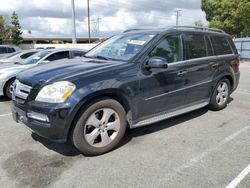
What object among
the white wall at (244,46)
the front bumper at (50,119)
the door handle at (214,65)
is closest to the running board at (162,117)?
the door handle at (214,65)

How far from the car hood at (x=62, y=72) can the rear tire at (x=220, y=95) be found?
2.65 meters

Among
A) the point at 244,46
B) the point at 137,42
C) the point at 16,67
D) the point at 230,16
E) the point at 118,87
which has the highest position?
the point at 230,16

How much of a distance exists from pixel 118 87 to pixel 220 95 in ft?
9.97

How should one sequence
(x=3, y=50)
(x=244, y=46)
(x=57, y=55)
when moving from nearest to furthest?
1. (x=57, y=55)
2. (x=3, y=50)
3. (x=244, y=46)

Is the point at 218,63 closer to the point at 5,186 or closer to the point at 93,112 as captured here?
the point at 93,112

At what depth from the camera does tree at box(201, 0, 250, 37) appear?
80.8ft

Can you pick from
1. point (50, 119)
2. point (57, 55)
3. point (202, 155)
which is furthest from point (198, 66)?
point (57, 55)

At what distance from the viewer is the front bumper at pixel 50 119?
3.39 m

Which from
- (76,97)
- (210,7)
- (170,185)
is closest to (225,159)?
(170,185)

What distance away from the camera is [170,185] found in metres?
3.03

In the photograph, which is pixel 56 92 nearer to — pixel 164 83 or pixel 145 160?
pixel 145 160

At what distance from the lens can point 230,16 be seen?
92.2 feet

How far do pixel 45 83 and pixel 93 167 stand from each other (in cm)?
125

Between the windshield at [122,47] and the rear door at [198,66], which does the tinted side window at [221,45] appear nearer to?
the rear door at [198,66]
